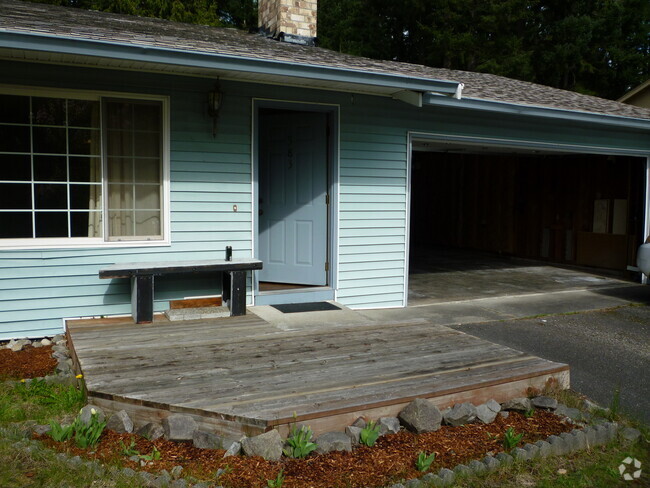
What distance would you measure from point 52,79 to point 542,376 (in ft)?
16.0

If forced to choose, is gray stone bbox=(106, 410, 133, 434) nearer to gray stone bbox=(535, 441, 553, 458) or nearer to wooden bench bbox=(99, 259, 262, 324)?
wooden bench bbox=(99, 259, 262, 324)

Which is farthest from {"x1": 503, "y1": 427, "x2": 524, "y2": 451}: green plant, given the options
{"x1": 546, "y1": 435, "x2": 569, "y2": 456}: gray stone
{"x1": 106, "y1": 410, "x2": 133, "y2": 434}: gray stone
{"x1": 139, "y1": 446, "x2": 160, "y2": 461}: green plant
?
{"x1": 106, "y1": 410, "x2": 133, "y2": 434}: gray stone

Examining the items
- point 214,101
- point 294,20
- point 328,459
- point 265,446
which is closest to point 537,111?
point 294,20

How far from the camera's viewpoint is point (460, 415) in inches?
143

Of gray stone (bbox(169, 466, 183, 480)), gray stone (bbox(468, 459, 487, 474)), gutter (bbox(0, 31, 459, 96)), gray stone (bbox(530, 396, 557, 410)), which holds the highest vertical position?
gutter (bbox(0, 31, 459, 96))

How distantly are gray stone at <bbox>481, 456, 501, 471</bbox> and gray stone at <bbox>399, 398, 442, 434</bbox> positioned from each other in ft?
1.34

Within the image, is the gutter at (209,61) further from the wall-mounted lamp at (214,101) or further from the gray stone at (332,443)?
the gray stone at (332,443)

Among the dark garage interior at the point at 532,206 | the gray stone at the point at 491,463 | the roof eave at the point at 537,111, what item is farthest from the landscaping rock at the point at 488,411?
the dark garage interior at the point at 532,206

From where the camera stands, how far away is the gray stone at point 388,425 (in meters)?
3.47

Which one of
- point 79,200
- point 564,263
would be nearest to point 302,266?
point 79,200

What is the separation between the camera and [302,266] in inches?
275

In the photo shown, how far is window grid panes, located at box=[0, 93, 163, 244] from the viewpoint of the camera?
17.4 feet

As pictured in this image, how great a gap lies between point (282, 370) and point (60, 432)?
4.80ft

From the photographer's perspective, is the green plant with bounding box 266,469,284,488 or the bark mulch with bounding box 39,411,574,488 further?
the bark mulch with bounding box 39,411,574,488
